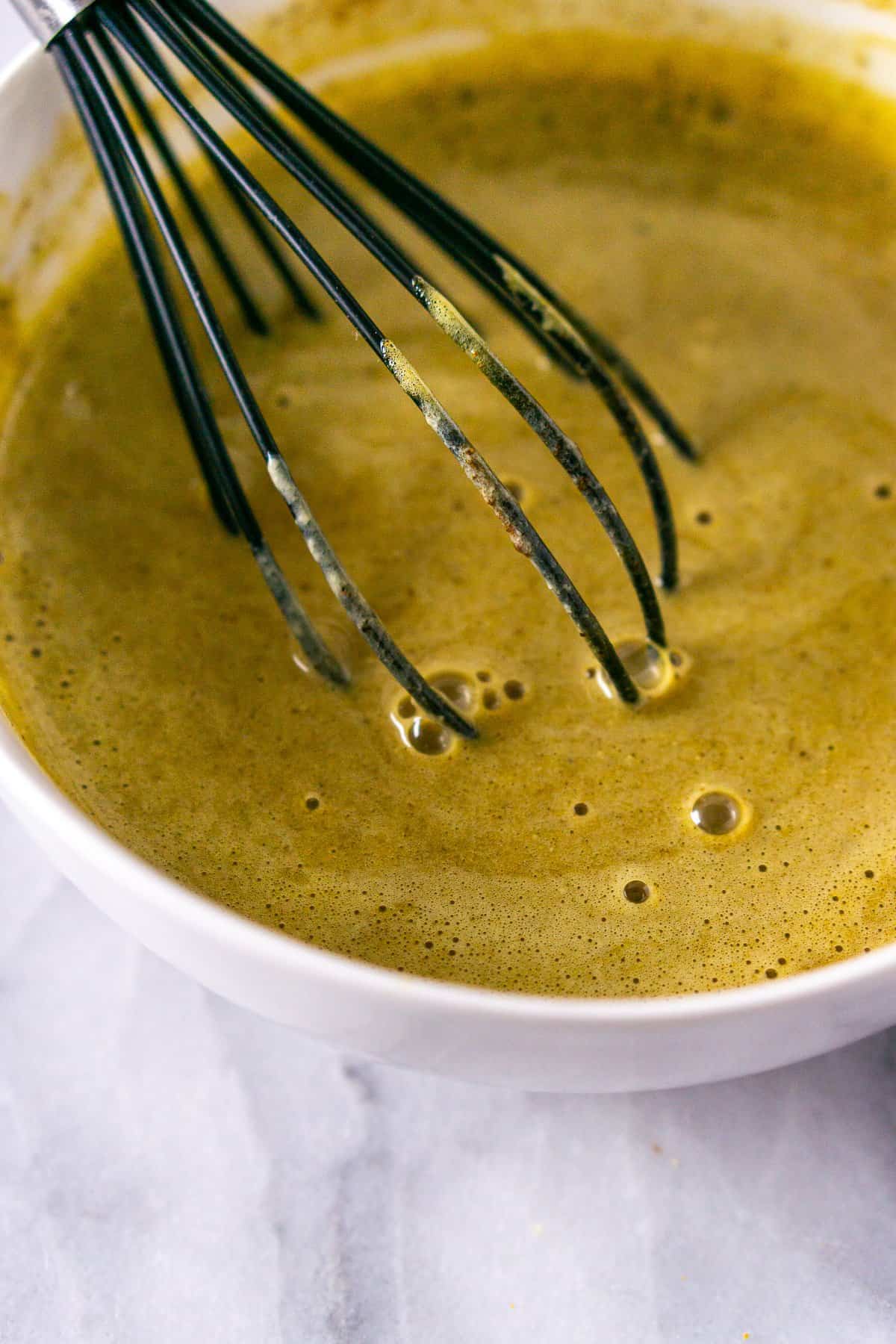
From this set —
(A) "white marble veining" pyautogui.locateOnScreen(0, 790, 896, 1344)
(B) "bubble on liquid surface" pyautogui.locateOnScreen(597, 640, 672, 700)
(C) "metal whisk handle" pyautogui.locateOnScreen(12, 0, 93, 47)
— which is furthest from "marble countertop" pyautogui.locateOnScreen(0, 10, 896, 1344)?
(C) "metal whisk handle" pyautogui.locateOnScreen(12, 0, 93, 47)

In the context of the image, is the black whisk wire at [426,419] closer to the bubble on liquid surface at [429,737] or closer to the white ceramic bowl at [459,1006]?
the bubble on liquid surface at [429,737]

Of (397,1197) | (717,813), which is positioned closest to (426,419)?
(717,813)

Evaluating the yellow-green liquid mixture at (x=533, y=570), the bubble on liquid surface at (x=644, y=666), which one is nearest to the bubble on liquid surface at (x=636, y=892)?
the yellow-green liquid mixture at (x=533, y=570)

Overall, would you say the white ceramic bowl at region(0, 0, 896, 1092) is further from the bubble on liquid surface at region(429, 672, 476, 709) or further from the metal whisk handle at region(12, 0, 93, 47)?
the metal whisk handle at region(12, 0, 93, 47)

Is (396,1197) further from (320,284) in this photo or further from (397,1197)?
(320,284)

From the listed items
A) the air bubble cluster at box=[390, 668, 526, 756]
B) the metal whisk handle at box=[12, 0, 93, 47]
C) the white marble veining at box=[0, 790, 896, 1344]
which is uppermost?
the metal whisk handle at box=[12, 0, 93, 47]

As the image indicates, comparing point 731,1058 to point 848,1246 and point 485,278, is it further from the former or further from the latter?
point 485,278

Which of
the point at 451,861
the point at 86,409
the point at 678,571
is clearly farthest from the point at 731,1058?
the point at 86,409
